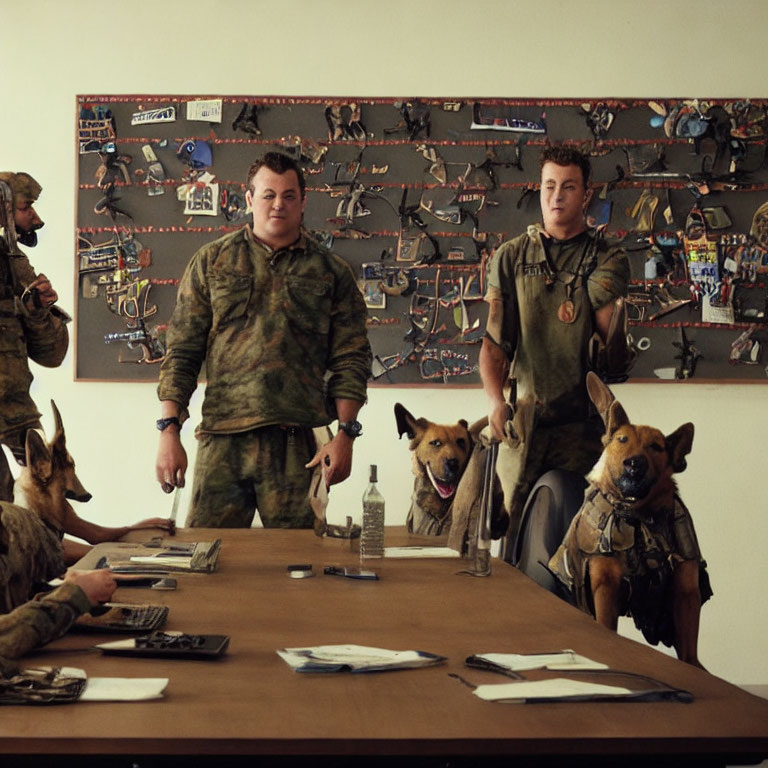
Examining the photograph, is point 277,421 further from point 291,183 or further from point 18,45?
point 18,45

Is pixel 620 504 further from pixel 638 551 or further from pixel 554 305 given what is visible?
pixel 554 305

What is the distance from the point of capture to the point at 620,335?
3.75m

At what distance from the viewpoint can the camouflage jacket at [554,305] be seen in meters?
3.87

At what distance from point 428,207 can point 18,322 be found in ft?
6.56

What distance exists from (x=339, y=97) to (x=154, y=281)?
1.14 m

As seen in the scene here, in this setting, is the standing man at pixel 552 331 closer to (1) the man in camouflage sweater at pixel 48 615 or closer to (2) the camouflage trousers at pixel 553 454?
(2) the camouflage trousers at pixel 553 454

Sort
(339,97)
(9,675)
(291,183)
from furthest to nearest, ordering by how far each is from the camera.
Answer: (339,97)
(291,183)
(9,675)

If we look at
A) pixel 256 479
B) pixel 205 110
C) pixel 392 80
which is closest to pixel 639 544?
pixel 256 479

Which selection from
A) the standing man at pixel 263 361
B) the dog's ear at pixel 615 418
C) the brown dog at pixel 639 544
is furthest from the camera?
the standing man at pixel 263 361

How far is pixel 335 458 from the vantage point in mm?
3457

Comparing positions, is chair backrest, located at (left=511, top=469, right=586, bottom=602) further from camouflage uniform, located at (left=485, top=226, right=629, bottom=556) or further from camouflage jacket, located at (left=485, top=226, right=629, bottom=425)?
camouflage jacket, located at (left=485, top=226, right=629, bottom=425)

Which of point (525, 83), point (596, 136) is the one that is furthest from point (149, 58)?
point (596, 136)

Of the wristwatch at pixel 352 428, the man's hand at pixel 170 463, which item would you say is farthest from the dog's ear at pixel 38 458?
the wristwatch at pixel 352 428

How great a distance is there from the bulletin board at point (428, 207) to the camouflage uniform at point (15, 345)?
4.16 feet
